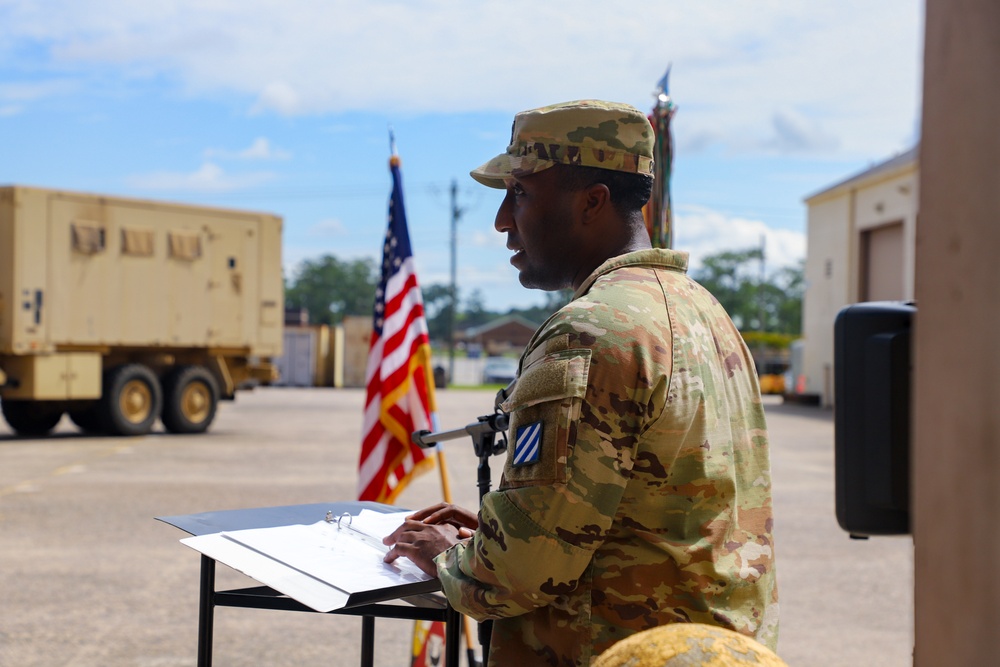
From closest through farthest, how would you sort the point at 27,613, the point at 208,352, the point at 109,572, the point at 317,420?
1. the point at 27,613
2. the point at 109,572
3. the point at 208,352
4. the point at 317,420

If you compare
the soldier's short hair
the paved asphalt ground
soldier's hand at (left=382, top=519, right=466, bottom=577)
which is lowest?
the paved asphalt ground

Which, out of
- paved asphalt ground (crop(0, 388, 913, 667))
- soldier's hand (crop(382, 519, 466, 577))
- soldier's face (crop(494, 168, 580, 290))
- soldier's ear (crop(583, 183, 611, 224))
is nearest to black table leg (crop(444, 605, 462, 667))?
soldier's hand (crop(382, 519, 466, 577))

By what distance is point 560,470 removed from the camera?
184cm

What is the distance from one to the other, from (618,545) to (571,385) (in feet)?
1.02

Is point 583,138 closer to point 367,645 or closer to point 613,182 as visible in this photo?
point 613,182

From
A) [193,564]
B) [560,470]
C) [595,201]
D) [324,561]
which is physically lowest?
[193,564]

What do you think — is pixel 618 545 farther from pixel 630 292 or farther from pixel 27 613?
pixel 27 613

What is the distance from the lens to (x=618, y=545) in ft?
6.34

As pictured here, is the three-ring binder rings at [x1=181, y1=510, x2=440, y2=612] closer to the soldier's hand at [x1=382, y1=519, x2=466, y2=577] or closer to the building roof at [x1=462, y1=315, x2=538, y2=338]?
the soldier's hand at [x1=382, y1=519, x2=466, y2=577]

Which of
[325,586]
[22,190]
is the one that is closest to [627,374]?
[325,586]

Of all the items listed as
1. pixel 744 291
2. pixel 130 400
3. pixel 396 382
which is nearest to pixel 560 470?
pixel 396 382

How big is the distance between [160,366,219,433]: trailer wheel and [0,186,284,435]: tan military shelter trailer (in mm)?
20

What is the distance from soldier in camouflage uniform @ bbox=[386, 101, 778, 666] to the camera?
1860 millimetres

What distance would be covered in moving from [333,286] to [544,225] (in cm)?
10338
